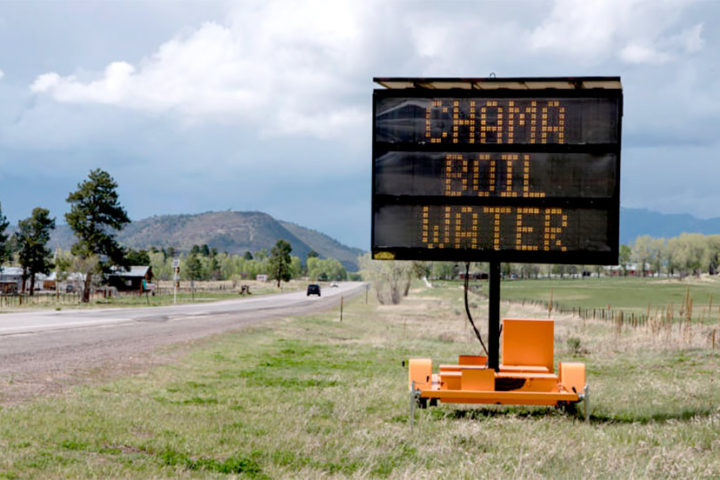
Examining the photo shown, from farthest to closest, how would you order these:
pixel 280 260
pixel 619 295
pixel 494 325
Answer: pixel 280 260 → pixel 619 295 → pixel 494 325

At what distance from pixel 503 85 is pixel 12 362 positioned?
12683mm

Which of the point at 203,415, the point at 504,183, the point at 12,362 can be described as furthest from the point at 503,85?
the point at 12,362

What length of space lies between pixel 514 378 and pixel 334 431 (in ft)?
9.95

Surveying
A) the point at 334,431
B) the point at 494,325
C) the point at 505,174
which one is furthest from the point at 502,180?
the point at 334,431

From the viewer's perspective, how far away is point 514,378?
10492 millimetres

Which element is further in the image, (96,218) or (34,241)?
(34,241)

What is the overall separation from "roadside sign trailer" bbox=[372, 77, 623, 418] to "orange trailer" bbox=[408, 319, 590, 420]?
3 cm

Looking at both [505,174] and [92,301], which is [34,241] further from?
[505,174]

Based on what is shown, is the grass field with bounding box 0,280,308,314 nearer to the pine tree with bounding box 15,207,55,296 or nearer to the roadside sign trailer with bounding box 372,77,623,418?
the pine tree with bounding box 15,207,55,296

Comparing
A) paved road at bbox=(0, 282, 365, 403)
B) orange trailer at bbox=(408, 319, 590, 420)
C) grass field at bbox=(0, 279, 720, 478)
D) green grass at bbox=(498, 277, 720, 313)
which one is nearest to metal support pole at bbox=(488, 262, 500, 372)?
orange trailer at bbox=(408, 319, 590, 420)

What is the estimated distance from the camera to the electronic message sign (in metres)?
10.5

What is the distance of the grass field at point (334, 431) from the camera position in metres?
7.13

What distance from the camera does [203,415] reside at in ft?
33.1

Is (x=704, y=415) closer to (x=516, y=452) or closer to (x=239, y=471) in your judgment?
(x=516, y=452)
